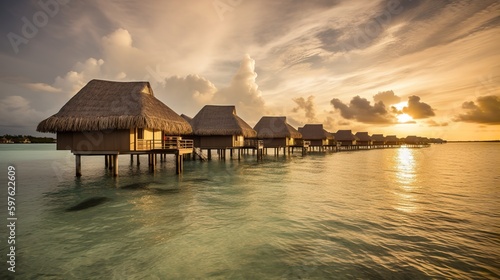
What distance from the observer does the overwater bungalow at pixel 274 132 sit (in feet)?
124

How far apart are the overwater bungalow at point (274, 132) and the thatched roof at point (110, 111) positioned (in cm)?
2050

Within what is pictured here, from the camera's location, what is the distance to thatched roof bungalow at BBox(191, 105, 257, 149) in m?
27.7

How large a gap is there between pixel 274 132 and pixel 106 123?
1031 inches

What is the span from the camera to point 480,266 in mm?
5266

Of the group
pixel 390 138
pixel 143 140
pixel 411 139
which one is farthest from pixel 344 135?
pixel 411 139

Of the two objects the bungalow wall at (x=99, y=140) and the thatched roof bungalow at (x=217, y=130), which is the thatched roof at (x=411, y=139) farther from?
the bungalow wall at (x=99, y=140)

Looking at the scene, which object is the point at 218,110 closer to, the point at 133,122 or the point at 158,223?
the point at 133,122

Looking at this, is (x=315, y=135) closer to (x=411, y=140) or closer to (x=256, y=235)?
(x=256, y=235)

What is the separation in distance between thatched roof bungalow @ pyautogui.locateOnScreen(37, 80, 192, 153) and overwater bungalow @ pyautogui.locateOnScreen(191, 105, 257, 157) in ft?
33.4

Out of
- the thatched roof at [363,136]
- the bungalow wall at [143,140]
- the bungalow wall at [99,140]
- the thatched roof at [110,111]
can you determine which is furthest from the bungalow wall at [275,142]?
the thatched roof at [363,136]

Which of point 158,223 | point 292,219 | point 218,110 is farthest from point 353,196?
point 218,110

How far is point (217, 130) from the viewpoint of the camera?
27.7 m

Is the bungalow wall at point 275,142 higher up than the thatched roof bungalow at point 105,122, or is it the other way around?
the thatched roof bungalow at point 105,122

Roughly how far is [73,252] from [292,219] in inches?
249
